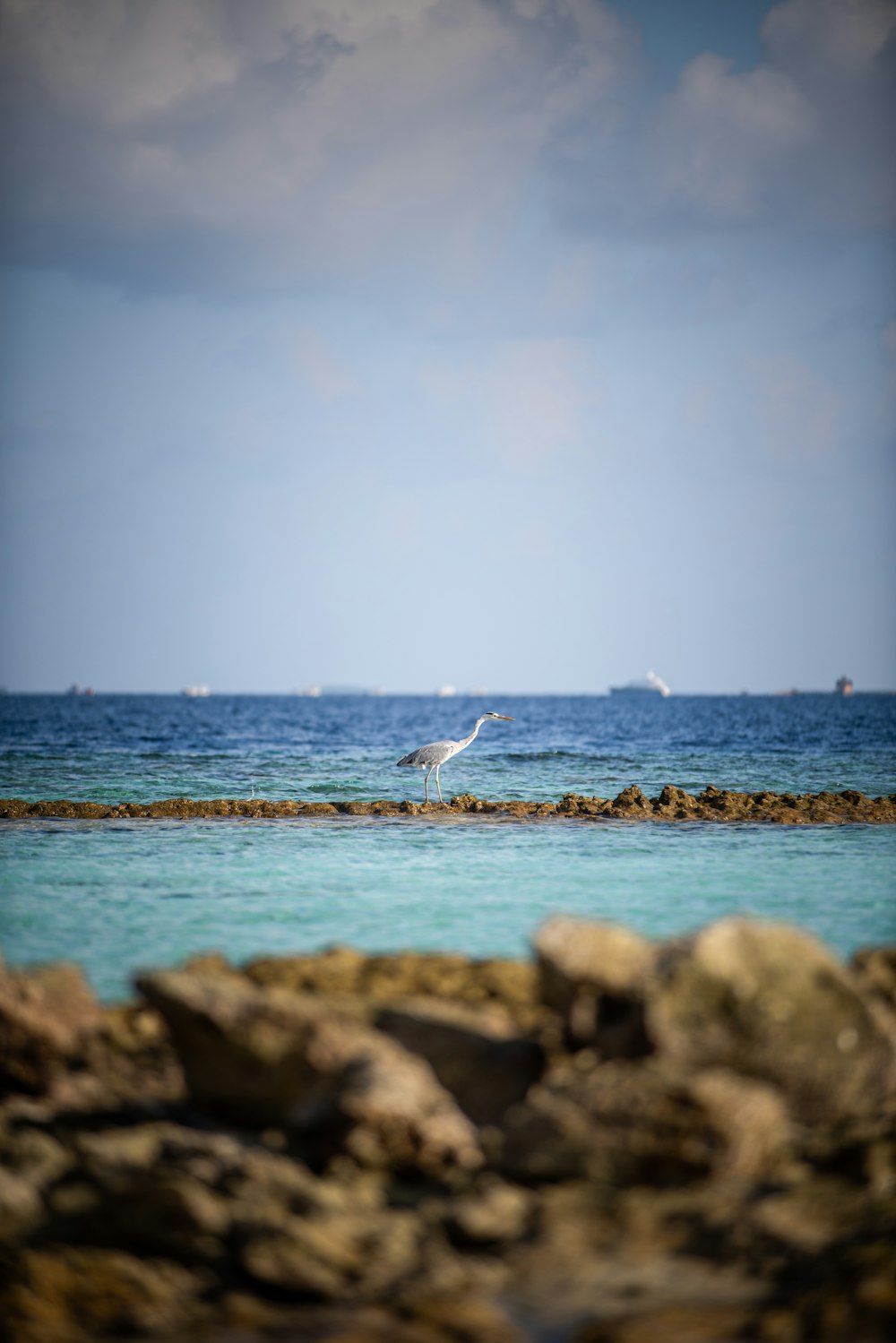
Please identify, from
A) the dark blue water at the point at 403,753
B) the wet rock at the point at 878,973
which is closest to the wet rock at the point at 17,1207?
the wet rock at the point at 878,973

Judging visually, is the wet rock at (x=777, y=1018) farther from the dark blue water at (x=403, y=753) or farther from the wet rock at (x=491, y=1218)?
the dark blue water at (x=403, y=753)

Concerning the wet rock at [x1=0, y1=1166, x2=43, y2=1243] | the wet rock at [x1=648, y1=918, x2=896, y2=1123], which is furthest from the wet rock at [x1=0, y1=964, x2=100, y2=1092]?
the wet rock at [x1=648, y1=918, x2=896, y2=1123]

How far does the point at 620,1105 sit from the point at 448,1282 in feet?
3.22

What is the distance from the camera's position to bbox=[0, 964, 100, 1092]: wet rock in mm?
5652

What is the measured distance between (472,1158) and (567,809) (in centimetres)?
1407

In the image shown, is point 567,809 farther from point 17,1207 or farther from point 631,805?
point 17,1207

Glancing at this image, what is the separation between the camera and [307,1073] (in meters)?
5.04

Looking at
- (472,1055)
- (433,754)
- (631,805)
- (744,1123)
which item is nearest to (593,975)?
(472,1055)

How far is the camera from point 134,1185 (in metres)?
4.32

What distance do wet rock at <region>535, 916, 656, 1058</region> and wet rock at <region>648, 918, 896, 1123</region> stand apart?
23 centimetres

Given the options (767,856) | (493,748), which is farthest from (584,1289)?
(493,748)

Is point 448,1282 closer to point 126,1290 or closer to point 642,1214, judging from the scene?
point 642,1214

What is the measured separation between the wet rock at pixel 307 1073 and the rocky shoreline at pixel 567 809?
1294cm

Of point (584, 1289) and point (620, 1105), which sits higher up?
point (620, 1105)
